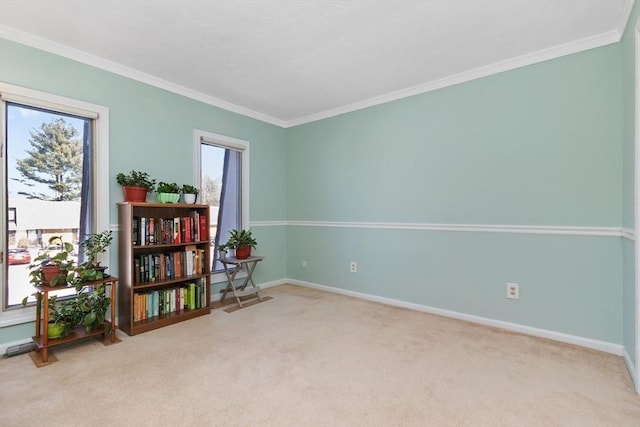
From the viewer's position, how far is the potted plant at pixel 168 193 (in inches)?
120

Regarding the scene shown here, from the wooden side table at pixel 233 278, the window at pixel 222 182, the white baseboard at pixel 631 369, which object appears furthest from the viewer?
the window at pixel 222 182

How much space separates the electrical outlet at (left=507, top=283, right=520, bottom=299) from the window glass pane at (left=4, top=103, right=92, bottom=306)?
403cm

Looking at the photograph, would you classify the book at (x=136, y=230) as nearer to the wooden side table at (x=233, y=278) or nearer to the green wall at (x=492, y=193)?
the wooden side table at (x=233, y=278)

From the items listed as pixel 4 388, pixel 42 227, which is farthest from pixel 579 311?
pixel 42 227

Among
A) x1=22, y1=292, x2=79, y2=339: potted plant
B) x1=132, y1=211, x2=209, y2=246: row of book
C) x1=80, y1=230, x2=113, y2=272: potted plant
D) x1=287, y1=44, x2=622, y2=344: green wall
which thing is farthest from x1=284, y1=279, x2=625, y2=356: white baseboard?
x1=22, y1=292, x2=79, y2=339: potted plant

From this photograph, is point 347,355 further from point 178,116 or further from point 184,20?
point 178,116

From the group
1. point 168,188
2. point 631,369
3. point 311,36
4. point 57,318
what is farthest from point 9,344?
point 631,369

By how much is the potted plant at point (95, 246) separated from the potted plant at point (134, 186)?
0.39 m

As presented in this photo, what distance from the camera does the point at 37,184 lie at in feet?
8.46

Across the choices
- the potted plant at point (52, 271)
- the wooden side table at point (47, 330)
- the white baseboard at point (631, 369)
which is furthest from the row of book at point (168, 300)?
the white baseboard at point (631, 369)

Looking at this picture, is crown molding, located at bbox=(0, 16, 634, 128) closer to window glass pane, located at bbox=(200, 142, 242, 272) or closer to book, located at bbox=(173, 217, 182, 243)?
window glass pane, located at bbox=(200, 142, 242, 272)

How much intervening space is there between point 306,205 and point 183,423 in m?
3.25

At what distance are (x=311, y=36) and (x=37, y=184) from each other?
262cm

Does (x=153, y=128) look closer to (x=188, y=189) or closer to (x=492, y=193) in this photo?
(x=188, y=189)
